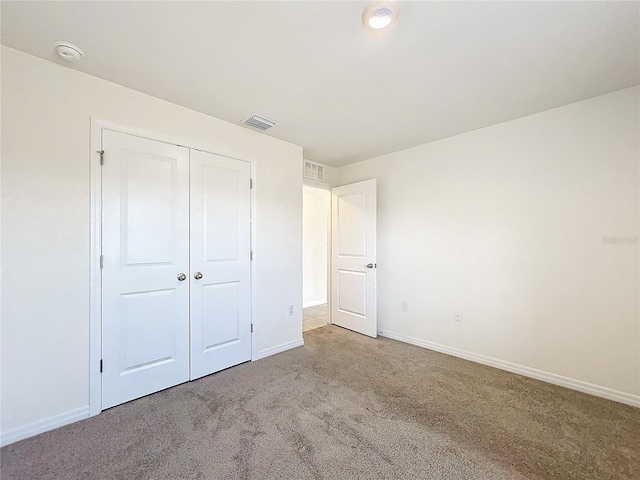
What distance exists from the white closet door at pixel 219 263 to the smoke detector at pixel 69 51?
3.02 ft

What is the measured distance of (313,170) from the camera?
4023mm

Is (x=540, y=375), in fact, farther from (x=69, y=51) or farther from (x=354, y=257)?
(x=69, y=51)

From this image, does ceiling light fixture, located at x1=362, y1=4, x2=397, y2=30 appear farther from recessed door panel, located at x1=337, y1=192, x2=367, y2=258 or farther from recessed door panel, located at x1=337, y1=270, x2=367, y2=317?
recessed door panel, located at x1=337, y1=270, x2=367, y2=317

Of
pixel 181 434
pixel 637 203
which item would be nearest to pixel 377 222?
pixel 637 203

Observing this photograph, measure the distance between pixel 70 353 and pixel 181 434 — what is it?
37.9 inches

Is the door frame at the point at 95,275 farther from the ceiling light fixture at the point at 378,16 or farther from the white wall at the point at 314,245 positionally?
the white wall at the point at 314,245

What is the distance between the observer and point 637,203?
2.10 m

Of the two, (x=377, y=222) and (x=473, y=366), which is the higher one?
(x=377, y=222)

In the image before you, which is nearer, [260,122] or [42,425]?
[42,425]

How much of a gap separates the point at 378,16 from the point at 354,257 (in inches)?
112

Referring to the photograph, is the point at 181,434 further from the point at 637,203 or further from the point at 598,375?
the point at 637,203

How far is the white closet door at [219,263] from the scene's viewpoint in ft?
8.19

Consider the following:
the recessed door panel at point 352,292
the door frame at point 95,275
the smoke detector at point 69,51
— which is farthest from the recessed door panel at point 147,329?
the recessed door panel at point 352,292

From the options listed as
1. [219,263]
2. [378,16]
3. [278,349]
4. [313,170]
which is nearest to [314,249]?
[313,170]
